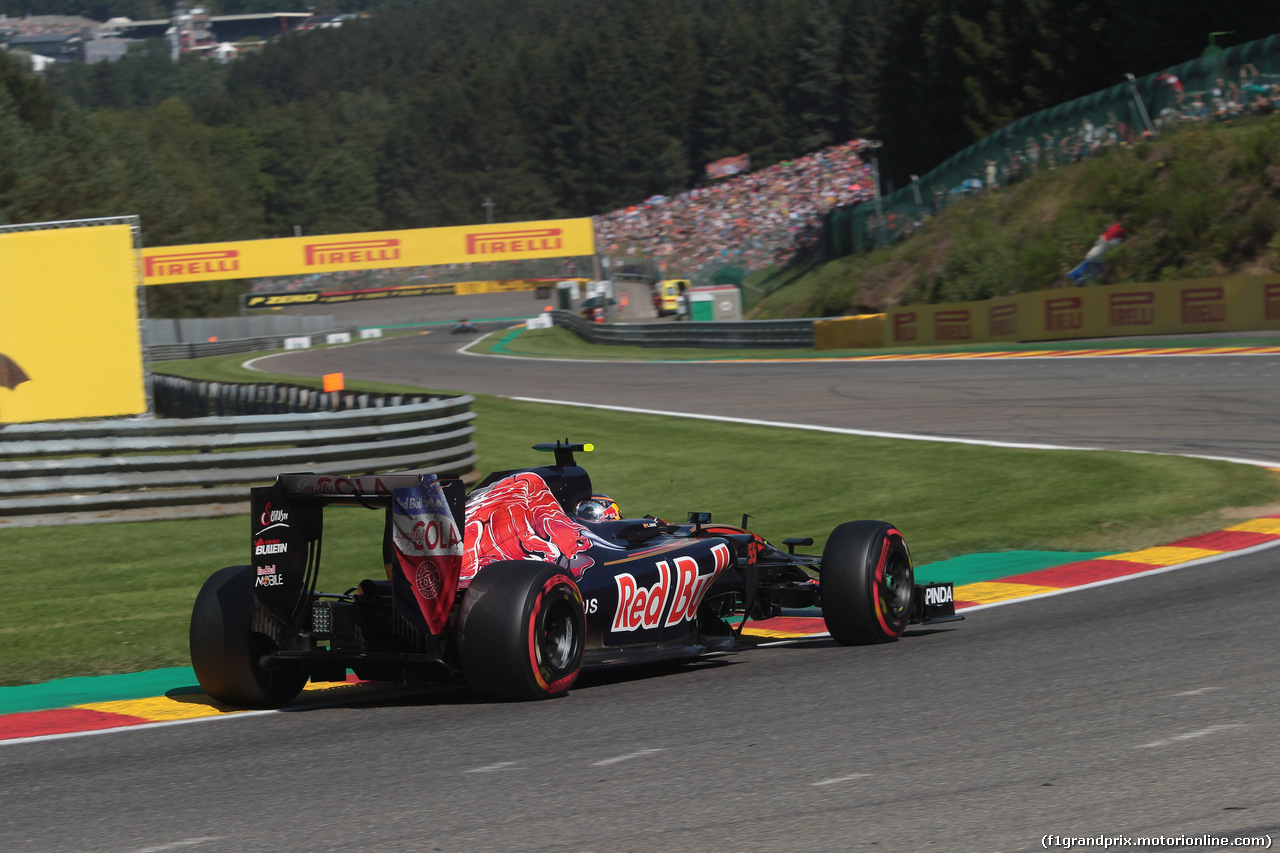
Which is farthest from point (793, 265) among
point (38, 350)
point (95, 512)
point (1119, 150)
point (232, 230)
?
point (232, 230)

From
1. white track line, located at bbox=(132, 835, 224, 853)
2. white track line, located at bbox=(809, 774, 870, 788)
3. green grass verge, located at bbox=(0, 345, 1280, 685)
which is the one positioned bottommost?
green grass verge, located at bbox=(0, 345, 1280, 685)

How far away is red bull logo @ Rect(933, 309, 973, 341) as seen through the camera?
3294 centimetres

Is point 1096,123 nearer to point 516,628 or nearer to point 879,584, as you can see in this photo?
point 879,584

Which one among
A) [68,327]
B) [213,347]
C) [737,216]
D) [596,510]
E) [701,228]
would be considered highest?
[737,216]

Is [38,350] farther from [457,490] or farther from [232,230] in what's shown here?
[232,230]

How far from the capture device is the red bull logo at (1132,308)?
28.6 metres

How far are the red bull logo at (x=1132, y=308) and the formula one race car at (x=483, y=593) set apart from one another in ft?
74.9

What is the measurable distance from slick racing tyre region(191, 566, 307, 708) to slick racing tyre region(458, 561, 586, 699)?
1.05 metres

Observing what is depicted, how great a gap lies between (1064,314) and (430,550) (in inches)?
1027

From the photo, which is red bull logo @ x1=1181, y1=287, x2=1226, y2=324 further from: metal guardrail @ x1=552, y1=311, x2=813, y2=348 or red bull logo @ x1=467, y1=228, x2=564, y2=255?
red bull logo @ x1=467, y1=228, x2=564, y2=255

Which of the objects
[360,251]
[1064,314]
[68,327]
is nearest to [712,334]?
[1064,314]

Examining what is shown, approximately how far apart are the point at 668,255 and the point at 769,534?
8692 centimetres

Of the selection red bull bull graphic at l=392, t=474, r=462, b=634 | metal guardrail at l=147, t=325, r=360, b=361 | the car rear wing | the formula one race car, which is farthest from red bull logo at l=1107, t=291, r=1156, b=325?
metal guardrail at l=147, t=325, r=360, b=361

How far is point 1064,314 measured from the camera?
99.4 ft
